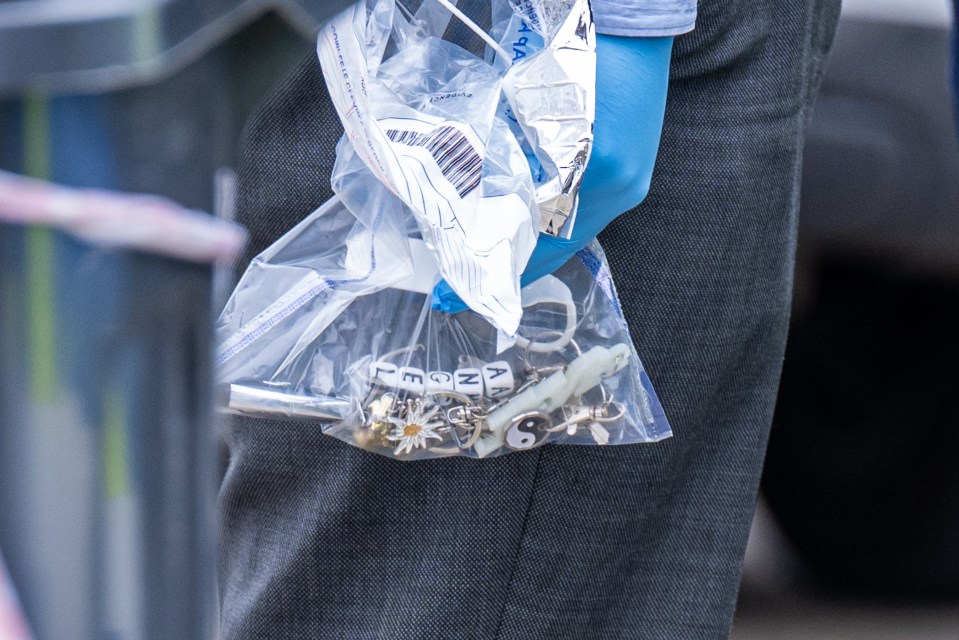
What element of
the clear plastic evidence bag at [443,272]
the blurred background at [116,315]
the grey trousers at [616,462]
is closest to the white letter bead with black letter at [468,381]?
the clear plastic evidence bag at [443,272]

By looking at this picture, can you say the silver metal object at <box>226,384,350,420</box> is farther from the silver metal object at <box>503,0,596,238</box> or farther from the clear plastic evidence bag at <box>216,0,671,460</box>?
the silver metal object at <box>503,0,596,238</box>

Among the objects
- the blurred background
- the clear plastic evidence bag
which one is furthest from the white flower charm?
the blurred background

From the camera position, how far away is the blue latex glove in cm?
76

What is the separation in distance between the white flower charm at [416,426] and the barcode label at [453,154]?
6.6 inches

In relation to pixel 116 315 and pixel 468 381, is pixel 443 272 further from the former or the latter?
pixel 116 315

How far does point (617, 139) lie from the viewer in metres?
0.76

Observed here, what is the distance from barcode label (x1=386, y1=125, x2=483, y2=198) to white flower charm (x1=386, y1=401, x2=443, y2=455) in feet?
0.55

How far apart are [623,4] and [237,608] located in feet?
1.83

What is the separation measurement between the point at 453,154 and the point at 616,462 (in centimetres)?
31

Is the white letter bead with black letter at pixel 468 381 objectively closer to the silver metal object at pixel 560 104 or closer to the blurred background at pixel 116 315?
the silver metal object at pixel 560 104

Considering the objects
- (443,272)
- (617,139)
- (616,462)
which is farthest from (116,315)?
(616,462)

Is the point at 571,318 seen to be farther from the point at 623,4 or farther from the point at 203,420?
the point at 203,420

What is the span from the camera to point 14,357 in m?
0.44

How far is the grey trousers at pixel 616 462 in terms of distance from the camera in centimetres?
90
